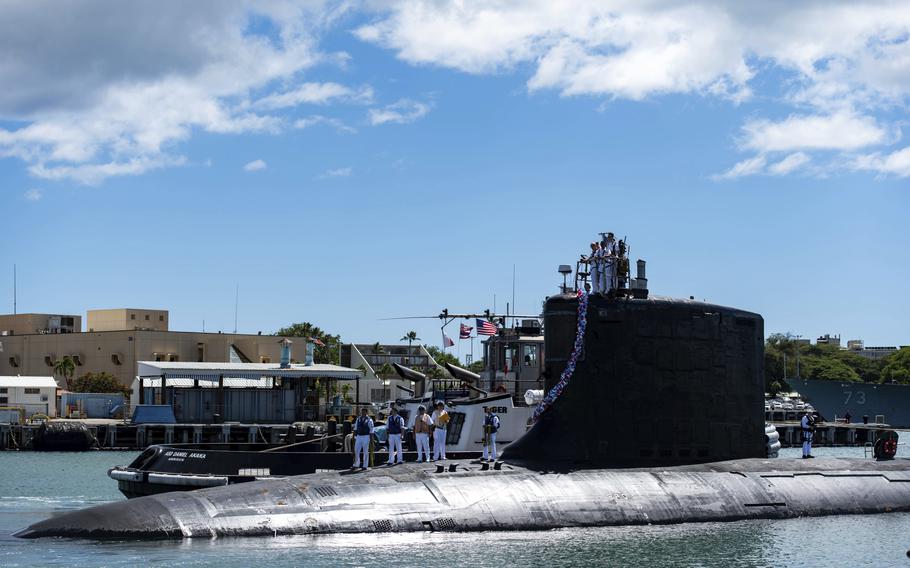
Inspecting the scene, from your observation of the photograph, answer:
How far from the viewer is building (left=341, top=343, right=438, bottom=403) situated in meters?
95.2

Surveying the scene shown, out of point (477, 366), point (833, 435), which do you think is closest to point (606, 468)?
point (833, 435)

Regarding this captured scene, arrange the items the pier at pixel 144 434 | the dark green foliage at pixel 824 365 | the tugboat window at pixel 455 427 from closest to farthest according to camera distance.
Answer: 1. the tugboat window at pixel 455 427
2. the pier at pixel 144 434
3. the dark green foliage at pixel 824 365

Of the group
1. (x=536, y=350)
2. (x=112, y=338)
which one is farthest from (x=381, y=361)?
(x=536, y=350)

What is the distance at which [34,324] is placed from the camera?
85.8 m

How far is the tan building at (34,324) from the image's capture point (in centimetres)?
8531

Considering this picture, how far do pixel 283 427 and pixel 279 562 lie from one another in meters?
40.2

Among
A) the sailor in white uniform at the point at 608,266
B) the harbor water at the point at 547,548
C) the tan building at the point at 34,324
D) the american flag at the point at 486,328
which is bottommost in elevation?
the harbor water at the point at 547,548

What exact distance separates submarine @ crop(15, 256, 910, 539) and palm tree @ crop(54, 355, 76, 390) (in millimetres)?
56673

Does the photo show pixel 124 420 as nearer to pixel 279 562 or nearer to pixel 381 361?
pixel 279 562

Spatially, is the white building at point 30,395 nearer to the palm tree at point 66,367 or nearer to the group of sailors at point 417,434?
the palm tree at point 66,367

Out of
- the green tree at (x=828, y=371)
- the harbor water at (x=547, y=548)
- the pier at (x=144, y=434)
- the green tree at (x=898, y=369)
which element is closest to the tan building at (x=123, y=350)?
the pier at (x=144, y=434)

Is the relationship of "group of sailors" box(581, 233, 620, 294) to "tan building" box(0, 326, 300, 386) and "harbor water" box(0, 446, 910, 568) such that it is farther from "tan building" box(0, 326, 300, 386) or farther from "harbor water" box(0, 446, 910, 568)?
"tan building" box(0, 326, 300, 386)

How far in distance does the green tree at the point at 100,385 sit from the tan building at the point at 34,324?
45.6ft

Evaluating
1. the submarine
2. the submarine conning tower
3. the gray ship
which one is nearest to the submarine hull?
the submarine
